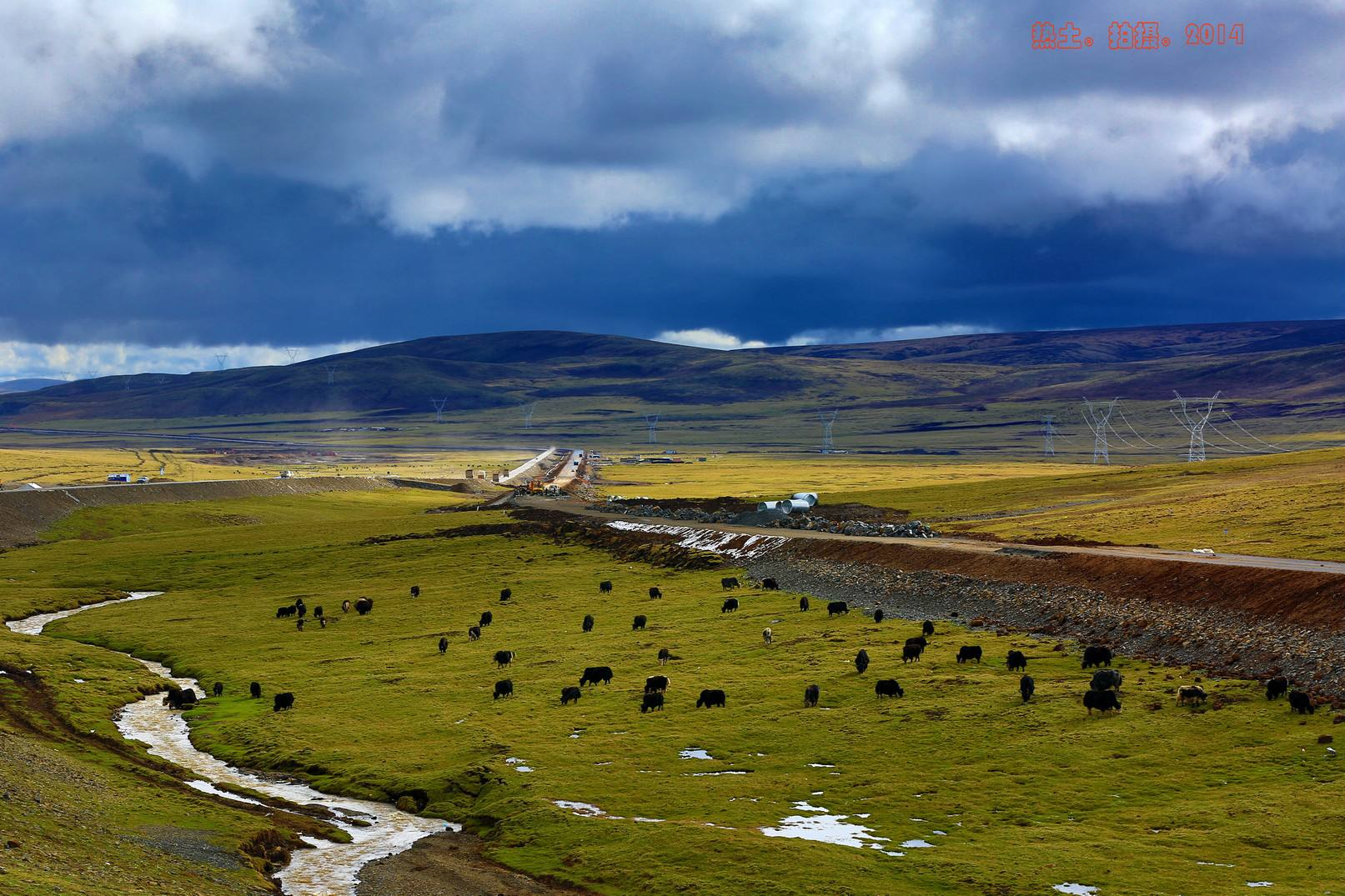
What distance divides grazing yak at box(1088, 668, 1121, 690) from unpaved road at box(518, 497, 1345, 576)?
55.2ft

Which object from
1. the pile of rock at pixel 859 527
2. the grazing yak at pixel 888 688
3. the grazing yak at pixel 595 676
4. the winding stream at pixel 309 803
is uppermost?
the pile of rock at pixel 859 527

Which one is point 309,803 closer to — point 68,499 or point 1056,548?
point 1056,548

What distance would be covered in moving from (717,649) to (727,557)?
37.4 m

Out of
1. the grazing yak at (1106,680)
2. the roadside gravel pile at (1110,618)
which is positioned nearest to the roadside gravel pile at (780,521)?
the roadside gravel pile at (1110,618)

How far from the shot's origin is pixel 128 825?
131ft

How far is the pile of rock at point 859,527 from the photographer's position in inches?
4077

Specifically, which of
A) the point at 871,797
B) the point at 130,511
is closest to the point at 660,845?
the point at 871,797

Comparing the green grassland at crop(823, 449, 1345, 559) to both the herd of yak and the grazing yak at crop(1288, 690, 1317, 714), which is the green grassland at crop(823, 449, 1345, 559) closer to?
the herd of yak

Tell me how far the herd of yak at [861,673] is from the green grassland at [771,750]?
76 centimetres

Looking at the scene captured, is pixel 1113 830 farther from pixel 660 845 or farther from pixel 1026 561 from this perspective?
pixel 1026 561

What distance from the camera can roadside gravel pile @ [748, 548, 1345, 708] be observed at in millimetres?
49844

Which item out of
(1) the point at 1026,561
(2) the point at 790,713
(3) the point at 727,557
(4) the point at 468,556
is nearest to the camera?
(2) the point at 790,713

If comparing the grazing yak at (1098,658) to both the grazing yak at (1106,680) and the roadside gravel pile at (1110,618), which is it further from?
the grazing yak at (1106,680)

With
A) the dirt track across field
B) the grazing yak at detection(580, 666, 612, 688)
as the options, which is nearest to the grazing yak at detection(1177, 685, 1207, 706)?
the grazing yak at detection(580, 666, 612, 688)
